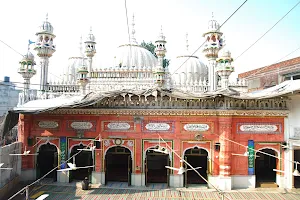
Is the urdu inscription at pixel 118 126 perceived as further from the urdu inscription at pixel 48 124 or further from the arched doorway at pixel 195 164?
the arched doorway at pixel 195 164

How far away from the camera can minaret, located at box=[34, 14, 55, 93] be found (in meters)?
16.8

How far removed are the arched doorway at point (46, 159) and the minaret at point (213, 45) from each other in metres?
9.88

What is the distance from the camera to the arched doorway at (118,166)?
1273 cm

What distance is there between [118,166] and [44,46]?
9.08 meters

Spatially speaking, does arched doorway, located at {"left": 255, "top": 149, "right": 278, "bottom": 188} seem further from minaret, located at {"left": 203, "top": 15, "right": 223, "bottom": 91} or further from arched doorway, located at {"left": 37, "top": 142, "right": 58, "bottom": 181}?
arched doorway, located at {"left": 37, "top": 142, "right": 58, "bottom": 181}

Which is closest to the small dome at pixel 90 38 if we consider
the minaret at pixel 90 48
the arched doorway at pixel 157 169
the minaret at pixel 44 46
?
the minaret at pixel 90 48

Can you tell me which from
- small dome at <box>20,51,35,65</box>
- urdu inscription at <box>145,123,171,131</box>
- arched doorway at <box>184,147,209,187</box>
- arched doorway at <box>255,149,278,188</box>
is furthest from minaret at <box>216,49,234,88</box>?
small dome at <box>20,51,35,65</box>

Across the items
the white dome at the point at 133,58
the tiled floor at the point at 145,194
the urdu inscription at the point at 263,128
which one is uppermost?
the white dome at the point at 133,58

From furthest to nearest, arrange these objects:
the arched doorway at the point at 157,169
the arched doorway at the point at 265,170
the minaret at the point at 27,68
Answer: the minaret at the point at 27,68, the arched doorway at the point at 157,169, the arched doorway at the point at 265,170

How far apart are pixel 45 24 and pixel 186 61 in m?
10.5

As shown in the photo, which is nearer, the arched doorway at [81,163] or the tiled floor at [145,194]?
the tiled floor at [145,194]

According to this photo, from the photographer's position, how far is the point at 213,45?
15547 mm

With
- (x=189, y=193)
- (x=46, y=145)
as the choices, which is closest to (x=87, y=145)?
(x=46, y=145)

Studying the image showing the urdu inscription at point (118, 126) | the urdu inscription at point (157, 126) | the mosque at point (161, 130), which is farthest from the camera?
the urdu inscription at point (118, 126)
